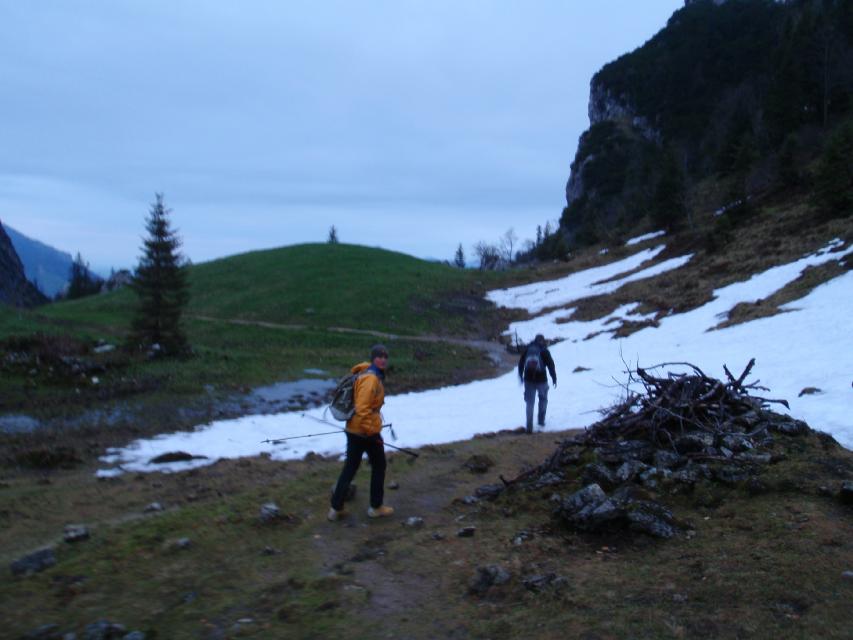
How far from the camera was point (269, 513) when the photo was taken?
7.31 m

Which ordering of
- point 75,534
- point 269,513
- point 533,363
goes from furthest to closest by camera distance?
point 533,363
point 269,513
point 75,534

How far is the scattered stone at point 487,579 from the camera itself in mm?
5148

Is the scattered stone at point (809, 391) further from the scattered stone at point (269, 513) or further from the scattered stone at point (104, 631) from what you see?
the scattered stone at point (104, 631)

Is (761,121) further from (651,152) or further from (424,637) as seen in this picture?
(424,637)

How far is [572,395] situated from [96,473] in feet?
36.5

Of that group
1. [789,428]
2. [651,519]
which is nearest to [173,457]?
[651,519]

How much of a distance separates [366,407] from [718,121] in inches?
3408

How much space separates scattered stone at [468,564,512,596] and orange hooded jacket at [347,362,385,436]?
239 centimetres

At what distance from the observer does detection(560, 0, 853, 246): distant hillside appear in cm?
4472

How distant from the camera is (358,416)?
7.25m

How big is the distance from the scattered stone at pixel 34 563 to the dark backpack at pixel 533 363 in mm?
8594

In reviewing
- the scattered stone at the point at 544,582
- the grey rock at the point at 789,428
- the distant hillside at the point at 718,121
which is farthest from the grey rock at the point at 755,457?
the distant hillside at the point at 718,121

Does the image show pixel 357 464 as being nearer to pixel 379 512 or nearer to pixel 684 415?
pixel 379 512

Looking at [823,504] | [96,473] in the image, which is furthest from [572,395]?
[96,473]
